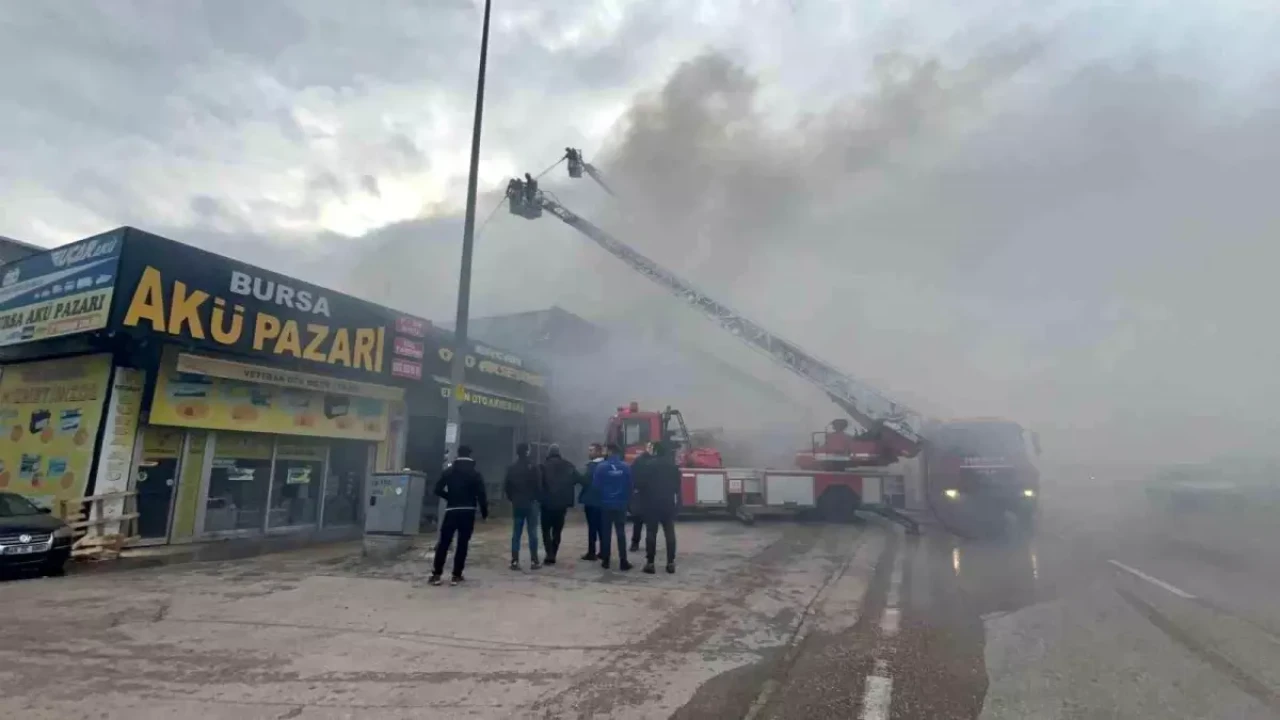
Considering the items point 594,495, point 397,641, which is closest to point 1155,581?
point 594,495

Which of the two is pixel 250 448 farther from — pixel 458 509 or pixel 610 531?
pixel 610 531

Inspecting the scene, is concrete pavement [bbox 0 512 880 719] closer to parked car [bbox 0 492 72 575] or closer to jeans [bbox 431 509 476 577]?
jeans [bbox 431 509 476 577]

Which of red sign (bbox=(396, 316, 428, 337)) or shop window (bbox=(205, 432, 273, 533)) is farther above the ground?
red sign (bbox=(396, 316, 428, 337))

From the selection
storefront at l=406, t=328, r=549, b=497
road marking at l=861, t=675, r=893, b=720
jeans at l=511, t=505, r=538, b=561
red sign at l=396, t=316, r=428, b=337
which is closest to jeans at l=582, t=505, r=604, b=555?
jeans at l=511, t=505, r=538, b=561

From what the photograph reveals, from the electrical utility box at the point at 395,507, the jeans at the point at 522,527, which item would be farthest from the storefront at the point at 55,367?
the jeans at the point at 522,527

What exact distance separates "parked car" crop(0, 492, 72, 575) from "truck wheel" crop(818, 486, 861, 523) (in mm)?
13443

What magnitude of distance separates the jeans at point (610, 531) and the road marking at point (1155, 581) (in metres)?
6.01

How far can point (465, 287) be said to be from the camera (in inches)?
412

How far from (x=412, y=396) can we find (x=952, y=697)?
13.2m

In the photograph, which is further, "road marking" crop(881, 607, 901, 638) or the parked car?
the parked car

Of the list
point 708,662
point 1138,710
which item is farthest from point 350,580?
point 1138,710

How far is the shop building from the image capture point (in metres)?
10.0

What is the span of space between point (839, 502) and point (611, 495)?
861cm

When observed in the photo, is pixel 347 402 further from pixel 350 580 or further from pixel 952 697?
pixel 952 697
